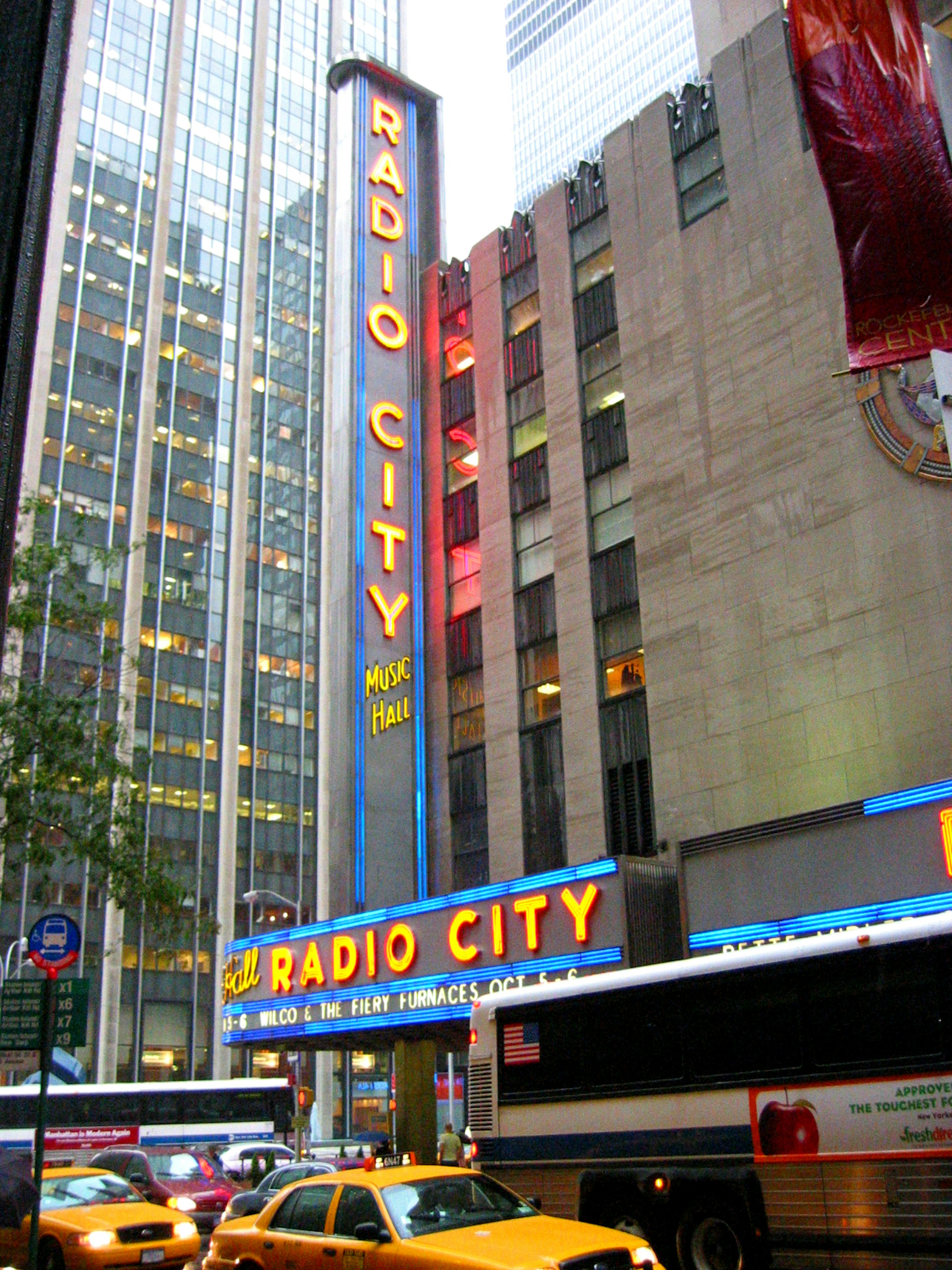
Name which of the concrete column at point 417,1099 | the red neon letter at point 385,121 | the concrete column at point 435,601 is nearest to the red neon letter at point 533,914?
the concrete column at point 417,1099

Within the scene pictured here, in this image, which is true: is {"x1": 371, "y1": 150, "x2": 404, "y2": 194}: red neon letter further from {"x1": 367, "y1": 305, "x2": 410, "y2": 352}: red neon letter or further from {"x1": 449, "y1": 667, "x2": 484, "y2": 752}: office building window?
{"x1": 449, "y1": 667, "x2": 484, "y2": 752}: office building window

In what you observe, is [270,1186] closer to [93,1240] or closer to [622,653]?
[93,1240]

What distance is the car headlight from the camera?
1470 centimetres

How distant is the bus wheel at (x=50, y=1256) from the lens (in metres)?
14.8

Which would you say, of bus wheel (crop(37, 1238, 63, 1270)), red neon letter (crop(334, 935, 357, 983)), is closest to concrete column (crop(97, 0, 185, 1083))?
red neon letter (crop(334, 935, 357, 983))

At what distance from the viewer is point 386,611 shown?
34.1 metres

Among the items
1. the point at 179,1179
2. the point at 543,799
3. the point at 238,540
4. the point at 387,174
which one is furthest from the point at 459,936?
the point at 238,540

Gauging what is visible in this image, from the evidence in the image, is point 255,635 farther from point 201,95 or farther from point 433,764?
point 433,764

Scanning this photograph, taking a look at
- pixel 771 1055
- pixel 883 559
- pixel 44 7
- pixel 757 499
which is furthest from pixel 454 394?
pixel 44 7

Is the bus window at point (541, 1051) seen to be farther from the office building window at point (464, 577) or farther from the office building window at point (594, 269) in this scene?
the office building window at point (594, 269)

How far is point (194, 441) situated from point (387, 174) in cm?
6074

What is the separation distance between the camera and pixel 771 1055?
13195mm

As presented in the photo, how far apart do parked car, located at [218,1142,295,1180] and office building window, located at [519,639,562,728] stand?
13.9 meters

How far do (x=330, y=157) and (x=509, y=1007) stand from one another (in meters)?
112
